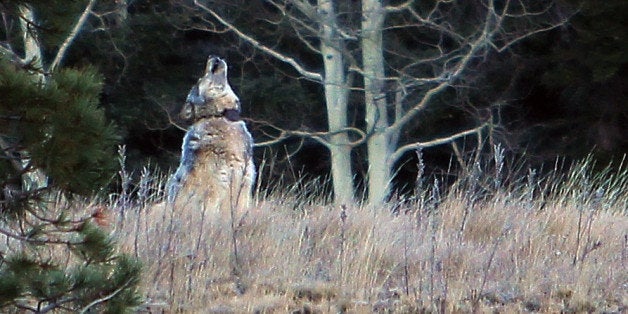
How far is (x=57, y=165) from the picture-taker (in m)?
4.20

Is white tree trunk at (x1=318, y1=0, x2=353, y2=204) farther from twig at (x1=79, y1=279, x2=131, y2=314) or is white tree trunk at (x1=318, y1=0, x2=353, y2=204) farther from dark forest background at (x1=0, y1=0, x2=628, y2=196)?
twig at (x1=79, y1=279, x2=131, y2=314)

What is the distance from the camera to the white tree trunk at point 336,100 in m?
18.2

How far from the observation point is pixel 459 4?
20031 millimetres

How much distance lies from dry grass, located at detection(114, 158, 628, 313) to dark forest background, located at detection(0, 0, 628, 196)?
1051cm

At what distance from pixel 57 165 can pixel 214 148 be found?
15.9 ft

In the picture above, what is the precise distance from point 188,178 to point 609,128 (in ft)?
37.9

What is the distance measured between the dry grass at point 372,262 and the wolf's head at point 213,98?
1138mm

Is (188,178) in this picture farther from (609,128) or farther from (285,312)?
(609,128)

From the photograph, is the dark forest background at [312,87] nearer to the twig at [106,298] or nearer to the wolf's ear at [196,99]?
the wolf's ear at [196,99]

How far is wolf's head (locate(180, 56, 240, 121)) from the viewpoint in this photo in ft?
30.0

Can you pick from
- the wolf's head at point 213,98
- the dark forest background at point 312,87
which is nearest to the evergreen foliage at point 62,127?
the wolf's head at point 213,98

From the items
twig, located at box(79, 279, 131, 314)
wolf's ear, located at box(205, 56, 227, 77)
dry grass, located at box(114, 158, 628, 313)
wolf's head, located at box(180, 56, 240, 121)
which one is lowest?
twig, located at box(79, 279, 131, 314)

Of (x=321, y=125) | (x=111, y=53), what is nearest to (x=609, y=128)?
(x=321, y=125)

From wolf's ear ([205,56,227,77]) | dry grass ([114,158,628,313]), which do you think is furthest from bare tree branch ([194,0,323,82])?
dry grass ([114,158,628,313])
